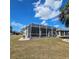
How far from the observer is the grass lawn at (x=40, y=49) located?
8.45ft

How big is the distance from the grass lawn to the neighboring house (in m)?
0.06

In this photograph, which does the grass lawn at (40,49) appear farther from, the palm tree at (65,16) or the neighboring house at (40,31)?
the palm tree at (65,16)

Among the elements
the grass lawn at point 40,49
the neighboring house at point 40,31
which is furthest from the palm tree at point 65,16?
the grass lawn at point 40,49

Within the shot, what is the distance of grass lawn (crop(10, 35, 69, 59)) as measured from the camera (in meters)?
2.57

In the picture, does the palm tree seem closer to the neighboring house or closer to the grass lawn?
the neighboring house

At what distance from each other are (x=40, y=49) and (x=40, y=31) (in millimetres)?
225

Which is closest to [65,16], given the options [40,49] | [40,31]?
[40,31]

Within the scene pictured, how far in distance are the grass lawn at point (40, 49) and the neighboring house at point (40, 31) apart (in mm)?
63
